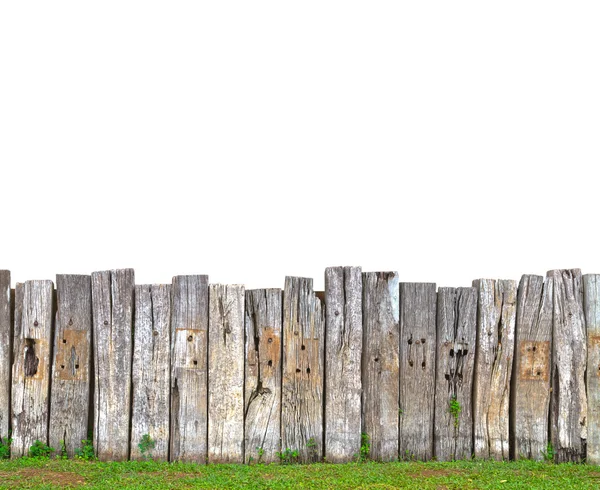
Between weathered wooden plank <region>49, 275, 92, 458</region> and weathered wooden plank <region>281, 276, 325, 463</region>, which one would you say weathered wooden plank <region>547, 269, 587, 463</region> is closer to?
weathered wooden plank <region>281, 276, 325, 463</region>

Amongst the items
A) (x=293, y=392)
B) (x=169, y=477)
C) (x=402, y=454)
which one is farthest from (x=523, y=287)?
(x=169, y=477)

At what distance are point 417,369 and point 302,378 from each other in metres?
1.32

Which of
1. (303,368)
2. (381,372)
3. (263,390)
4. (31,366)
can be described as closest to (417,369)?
(381,372)

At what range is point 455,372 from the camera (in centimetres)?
795

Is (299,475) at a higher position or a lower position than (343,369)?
lower

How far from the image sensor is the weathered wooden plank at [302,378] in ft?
25.5

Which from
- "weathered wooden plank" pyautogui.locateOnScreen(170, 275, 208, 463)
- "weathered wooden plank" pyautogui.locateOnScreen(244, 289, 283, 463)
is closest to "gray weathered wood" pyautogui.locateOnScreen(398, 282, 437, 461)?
"weathered wooden plank" pyautogui.locateOnScreen(244, 289, 283, 463)

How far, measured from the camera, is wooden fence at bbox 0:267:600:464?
7.78 m

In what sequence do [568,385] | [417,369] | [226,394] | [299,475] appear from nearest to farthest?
[299,475] < [226,394] < [417,369] < [568,385]

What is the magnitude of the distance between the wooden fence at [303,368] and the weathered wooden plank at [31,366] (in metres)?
0.01

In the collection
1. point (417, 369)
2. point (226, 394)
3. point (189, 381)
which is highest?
point (417, 369)

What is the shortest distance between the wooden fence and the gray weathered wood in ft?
0.05

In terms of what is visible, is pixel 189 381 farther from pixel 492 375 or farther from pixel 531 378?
pixel 531 378

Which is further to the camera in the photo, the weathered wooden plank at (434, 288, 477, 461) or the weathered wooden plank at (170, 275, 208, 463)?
the weathered wooden plank at (434, 288, 477, 461)
